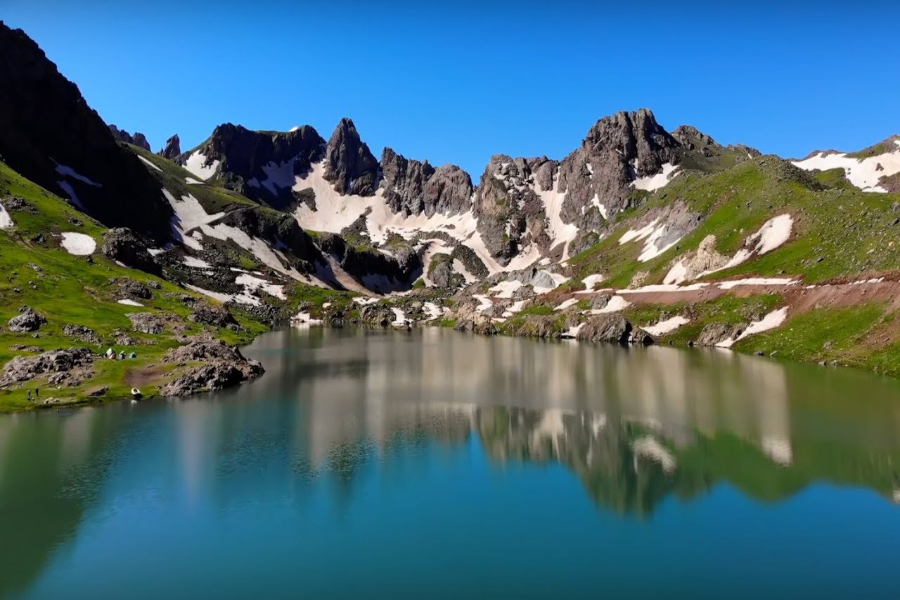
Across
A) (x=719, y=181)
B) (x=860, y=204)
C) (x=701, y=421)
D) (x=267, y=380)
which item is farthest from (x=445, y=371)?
(x=719, y=181)

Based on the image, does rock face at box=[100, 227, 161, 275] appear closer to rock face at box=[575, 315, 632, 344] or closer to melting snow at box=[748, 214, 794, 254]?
rock face at box=[575, 315, 632, 344]

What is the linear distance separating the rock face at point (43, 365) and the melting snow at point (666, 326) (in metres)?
111

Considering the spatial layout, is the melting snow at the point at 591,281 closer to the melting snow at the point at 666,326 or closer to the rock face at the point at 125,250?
Result: the melting snow at the point at 666,326

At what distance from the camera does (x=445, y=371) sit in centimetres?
8562

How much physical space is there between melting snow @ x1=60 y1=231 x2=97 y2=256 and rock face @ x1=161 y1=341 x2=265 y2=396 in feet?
326

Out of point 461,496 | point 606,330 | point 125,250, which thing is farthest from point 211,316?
point 461,496

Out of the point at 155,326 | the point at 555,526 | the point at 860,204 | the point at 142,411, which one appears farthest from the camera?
the point at 860,204

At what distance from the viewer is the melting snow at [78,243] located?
151375mm

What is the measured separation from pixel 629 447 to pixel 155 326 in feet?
289

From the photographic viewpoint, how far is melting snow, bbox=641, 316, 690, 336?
125 m

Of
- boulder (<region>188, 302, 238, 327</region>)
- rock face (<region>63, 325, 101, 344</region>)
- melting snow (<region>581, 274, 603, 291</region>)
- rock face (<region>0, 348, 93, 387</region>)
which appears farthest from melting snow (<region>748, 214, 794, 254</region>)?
rock face (<region>0, 348, 93, 387</region>)

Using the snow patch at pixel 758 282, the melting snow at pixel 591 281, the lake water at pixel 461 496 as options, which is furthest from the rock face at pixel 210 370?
the melting snow at pixel 591 281

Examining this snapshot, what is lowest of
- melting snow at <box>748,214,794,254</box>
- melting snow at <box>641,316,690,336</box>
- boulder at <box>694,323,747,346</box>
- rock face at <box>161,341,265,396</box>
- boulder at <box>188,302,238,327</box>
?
rock face at <box>161,341,265,396</box>

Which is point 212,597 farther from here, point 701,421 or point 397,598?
point 701,421
